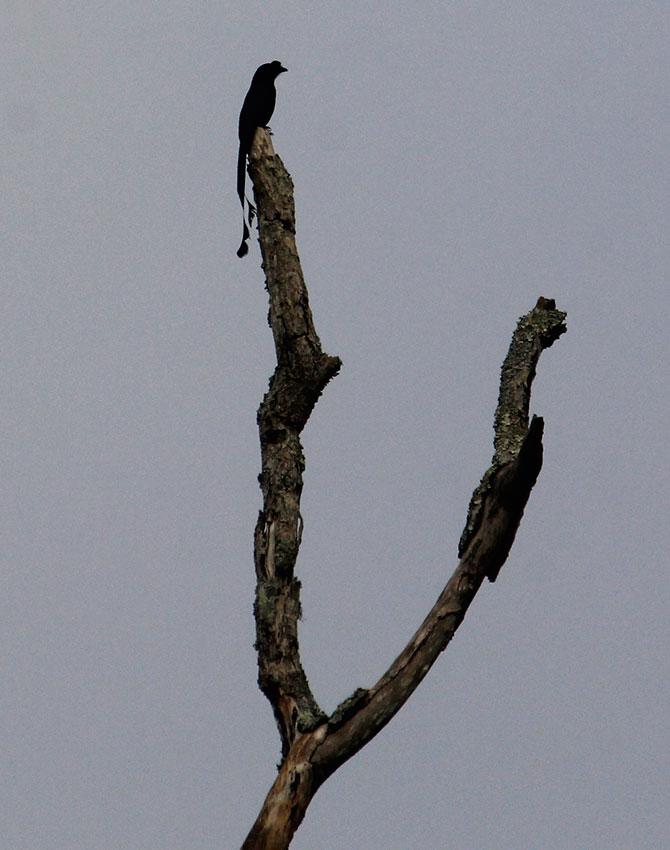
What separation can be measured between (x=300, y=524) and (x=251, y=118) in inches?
92.8

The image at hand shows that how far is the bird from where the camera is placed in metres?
7.71

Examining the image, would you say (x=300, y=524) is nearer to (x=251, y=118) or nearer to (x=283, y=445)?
(x=283, y=445)

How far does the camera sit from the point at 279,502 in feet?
23.2

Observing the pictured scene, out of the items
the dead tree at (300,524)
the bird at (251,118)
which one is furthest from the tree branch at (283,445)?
the bird at (251,118)

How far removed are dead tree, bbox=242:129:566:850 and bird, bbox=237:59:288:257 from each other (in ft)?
0.35

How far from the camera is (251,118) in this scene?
25.4ft

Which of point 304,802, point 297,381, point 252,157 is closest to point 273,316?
point 297,381

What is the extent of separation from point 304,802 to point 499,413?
2.14 m

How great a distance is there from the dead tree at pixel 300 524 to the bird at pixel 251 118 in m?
0.11

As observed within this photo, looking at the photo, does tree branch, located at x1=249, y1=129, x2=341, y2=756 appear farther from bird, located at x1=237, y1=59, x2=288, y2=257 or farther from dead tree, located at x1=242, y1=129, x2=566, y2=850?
bird, located at x1=237, y1=59, x2=288, y2=257

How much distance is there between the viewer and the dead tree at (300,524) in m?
6.54

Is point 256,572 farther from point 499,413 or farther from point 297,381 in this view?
point 499,413

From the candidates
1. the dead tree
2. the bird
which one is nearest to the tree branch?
the dead tree

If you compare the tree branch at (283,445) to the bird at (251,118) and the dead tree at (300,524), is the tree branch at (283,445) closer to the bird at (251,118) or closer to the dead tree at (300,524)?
the dead tree at (300,524)
